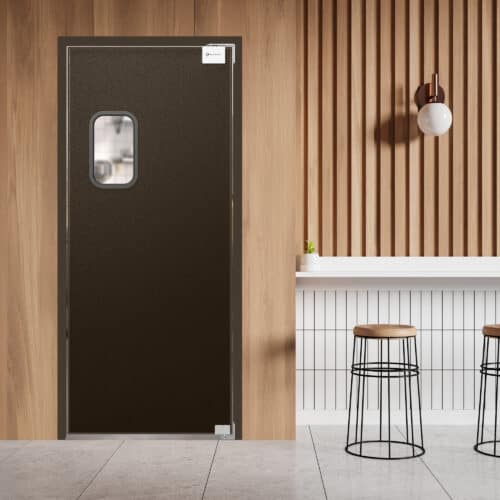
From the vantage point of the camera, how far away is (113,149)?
403cm

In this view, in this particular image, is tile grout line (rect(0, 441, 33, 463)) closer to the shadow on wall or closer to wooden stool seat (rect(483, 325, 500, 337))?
wooden stool seat (rect(483, 325, 500, 337))

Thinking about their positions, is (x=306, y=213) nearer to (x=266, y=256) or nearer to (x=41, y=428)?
(x=266, y=256)

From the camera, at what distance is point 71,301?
4012mm

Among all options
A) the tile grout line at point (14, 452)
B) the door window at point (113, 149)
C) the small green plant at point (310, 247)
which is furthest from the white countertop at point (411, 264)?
the tile grout line at point (14, 452)

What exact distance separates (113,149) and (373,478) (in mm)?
2226

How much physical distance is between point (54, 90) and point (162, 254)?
1.11m

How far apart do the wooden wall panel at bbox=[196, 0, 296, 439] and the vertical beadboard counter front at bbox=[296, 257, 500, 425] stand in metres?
0.45

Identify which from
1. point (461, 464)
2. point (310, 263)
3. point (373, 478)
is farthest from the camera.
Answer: point (310, 263)

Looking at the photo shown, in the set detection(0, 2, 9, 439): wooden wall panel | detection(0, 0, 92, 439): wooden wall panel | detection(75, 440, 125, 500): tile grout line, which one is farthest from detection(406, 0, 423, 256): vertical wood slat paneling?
detection(0, 2, 9, 439): wooden wall panel

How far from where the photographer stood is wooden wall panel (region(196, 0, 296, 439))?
404 centimetres

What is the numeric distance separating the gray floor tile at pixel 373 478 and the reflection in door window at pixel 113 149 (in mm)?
1864

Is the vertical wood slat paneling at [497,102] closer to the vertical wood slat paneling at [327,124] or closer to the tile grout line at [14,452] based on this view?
the vertical wood slat paneling at [327,124]

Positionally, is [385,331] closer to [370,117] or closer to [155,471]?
[155,471]

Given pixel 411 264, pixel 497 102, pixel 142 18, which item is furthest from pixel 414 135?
pixel 142 18
